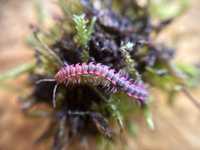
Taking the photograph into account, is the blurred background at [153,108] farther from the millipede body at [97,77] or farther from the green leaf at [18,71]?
the millipede body at [97,77]

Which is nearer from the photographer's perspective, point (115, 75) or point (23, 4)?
point (115, 75)

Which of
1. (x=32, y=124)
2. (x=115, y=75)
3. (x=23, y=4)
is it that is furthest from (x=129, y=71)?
(x=23, y=4)

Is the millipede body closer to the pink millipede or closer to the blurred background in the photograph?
the pink millipede

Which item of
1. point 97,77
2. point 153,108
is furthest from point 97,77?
point 153,108

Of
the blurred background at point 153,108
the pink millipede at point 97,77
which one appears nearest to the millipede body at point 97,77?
the pink millipede at point 97,77

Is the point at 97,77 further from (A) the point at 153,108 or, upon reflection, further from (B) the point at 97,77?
(A) the point at 153,108

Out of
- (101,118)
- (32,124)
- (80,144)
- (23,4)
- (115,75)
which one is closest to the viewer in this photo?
(115,75)

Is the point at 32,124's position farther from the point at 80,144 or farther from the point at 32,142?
the point at 80,144

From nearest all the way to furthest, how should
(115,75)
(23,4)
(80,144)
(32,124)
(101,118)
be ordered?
(115,75), (101,118), (80,144), (32,124), (23,4)
